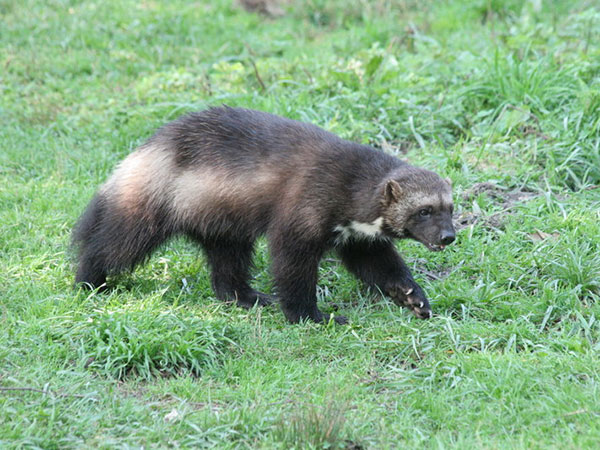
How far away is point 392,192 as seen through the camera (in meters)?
5.50

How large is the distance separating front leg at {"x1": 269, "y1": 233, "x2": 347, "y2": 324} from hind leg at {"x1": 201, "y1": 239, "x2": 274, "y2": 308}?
0.59 m

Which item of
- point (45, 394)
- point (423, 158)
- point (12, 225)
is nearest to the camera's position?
point (45, 394)

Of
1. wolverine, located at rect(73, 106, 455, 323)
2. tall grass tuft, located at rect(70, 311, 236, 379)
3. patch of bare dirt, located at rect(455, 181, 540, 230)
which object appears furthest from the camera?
patch of bare dirt, located at rect(455, 181, 540, 230)

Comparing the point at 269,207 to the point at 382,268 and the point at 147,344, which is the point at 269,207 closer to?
the point at 382,268

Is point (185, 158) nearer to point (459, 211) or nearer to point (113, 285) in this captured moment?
point (113, 285)

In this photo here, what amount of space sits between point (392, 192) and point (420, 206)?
211 mm

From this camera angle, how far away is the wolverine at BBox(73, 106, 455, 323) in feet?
18.4

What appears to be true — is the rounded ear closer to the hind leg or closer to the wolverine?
the wolverine

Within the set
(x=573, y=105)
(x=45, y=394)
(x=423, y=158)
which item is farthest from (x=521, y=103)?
(x=45, y=394)

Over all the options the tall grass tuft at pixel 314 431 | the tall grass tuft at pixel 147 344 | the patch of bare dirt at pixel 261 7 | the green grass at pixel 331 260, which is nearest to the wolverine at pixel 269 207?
the green grass at pixel 331 260

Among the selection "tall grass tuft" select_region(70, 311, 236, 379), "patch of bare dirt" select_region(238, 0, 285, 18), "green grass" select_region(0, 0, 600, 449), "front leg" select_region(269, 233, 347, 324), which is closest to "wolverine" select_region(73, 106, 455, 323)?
"front leg" select_region(269, 233, 347, 324)

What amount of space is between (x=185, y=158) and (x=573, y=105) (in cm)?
393

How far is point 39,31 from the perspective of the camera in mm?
11422

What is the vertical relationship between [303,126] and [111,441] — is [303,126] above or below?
above
